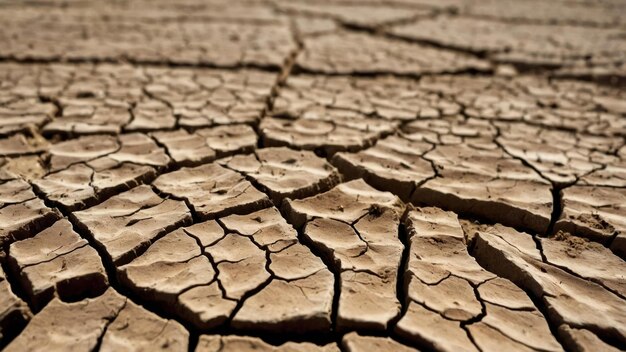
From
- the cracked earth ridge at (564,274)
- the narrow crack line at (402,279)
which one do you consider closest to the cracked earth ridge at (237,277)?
the narrow crack line at (402,279)

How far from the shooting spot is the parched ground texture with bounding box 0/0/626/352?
135 centimetres

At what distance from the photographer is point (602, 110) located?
9.86 feet

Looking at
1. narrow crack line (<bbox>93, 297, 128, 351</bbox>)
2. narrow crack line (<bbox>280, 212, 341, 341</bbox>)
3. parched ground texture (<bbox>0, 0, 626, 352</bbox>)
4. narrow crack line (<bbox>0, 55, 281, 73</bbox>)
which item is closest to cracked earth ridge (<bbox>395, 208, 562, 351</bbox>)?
parched ground texture (<bbox>0, 0, 626, 352</bbox>)

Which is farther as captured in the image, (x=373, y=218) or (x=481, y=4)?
(x=481, y=4)

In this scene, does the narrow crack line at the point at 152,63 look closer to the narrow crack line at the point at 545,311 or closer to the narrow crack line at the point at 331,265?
the narrow crack line at the point at 331,265

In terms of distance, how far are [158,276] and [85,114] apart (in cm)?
147

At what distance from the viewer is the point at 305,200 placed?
Answer: 191 cm

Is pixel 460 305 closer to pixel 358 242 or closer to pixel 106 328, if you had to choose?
pixel 358 242

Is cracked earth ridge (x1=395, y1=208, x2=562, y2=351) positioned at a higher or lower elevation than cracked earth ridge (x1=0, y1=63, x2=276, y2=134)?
lower

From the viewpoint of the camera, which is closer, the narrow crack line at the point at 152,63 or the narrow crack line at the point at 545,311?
the narrow crack line at the point at 545,311

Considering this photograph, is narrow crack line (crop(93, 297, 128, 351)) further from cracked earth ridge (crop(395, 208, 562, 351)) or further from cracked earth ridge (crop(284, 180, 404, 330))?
cracked earth ridge (crop(395, 208, 562, 351))

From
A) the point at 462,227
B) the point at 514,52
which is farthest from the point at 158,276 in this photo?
the point at 514,52

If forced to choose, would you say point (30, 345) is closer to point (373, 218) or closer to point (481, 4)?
point (373, 218)

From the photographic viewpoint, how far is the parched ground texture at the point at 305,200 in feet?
4.43
